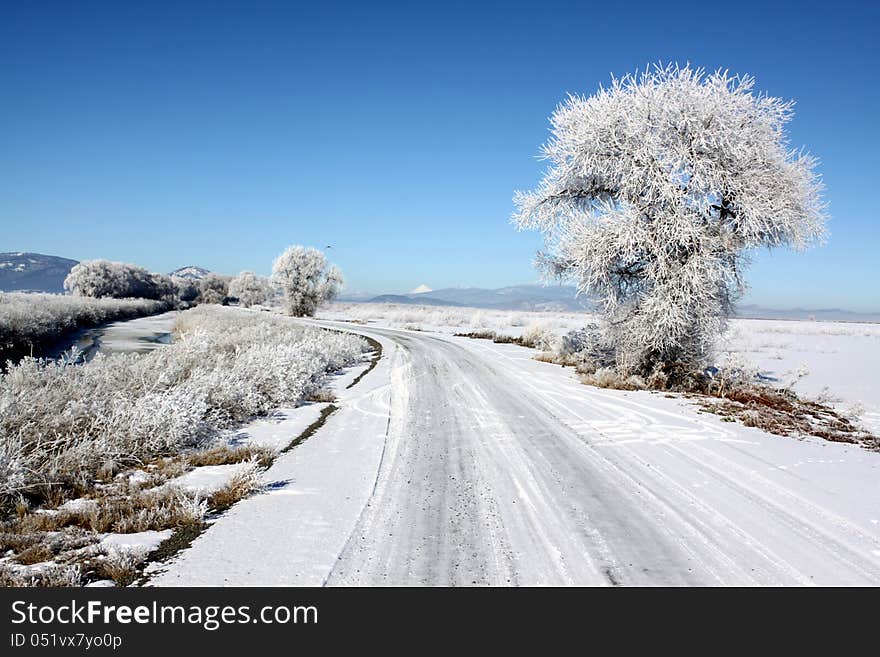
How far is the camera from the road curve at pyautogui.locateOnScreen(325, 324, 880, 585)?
3465 millimetres

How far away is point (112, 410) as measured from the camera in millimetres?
6277

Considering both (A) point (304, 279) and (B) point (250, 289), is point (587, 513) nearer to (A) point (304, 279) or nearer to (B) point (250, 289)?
(A) point (304, 279)

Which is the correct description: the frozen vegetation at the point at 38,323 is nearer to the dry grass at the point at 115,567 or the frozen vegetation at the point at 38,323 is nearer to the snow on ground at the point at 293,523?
the snow on ground at the point at 293,523

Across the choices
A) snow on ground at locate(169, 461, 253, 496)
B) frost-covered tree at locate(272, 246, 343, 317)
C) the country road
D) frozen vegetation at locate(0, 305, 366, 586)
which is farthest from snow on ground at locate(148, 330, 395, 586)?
frost-covered tree at locate(272, 246, 343, 317)

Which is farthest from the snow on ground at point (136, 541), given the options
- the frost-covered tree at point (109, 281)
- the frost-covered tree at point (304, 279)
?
the frost-covered tree at point (109, 281)

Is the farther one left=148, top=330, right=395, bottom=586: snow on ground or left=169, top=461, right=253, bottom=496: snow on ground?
left=169, top=461, right=253, bottom=496: snow on ground

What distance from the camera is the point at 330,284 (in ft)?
181

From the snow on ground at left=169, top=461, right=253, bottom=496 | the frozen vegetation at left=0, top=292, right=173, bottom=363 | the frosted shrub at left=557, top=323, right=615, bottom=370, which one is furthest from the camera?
the frozen vegetation at left=0, top=292, right=173, bottom=363

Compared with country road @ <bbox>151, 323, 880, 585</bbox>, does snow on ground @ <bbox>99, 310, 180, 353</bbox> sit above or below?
below

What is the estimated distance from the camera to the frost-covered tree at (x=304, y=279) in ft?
176

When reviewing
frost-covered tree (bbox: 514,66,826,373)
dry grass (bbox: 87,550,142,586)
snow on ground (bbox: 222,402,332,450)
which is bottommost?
snow on ground (bbox: 222,402,332,450)

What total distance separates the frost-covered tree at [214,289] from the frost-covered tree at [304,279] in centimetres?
4766

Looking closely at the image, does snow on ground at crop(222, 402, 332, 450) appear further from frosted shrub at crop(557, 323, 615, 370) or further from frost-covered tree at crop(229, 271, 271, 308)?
frost-covered tree at crop(229, 271, 271, 308)

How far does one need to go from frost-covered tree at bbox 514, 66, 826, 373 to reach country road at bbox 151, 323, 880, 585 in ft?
12.8
